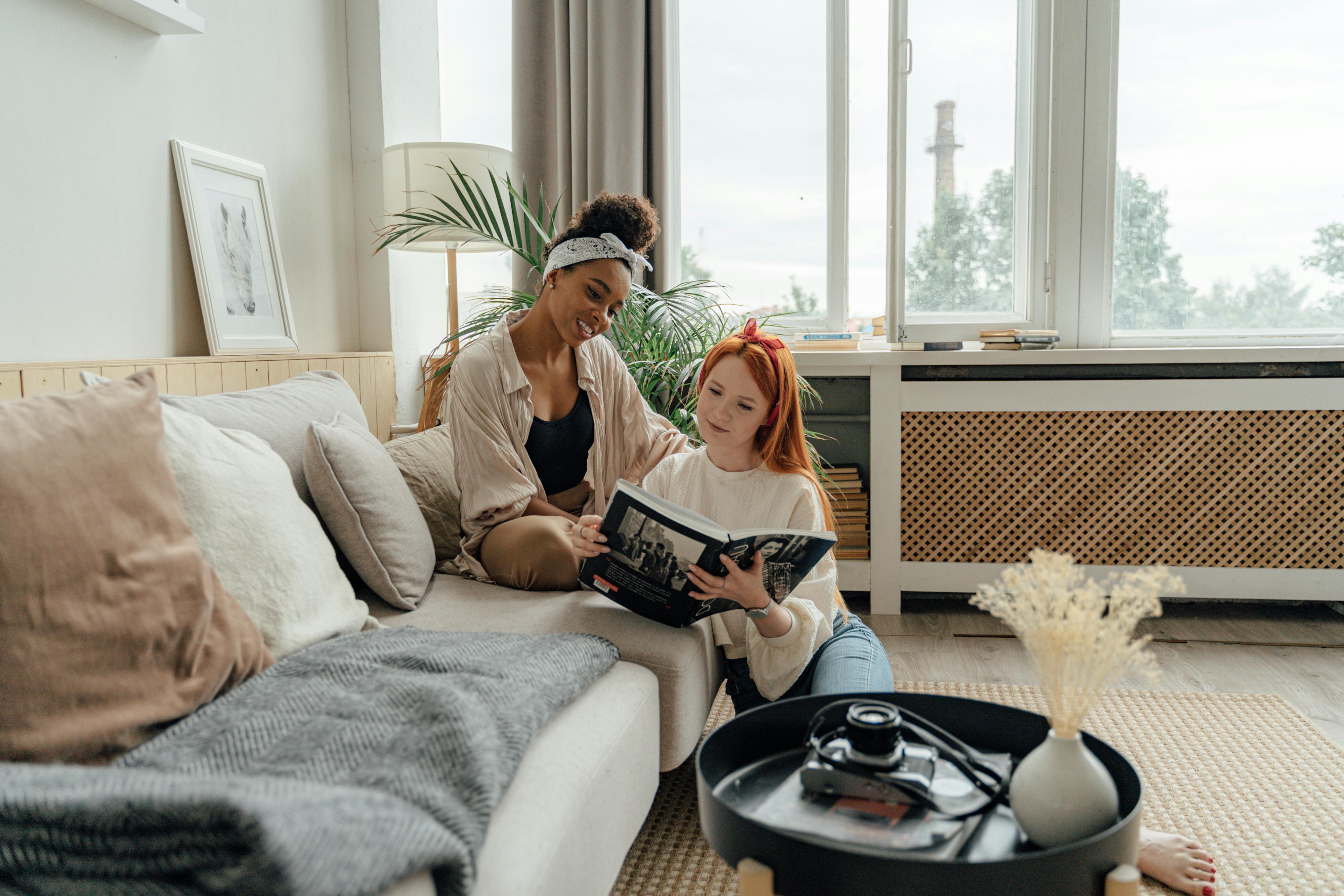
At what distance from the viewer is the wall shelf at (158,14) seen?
1824 millimetres

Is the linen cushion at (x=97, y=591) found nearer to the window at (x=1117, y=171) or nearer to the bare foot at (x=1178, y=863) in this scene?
the bare foot at (x=1178, y=863)

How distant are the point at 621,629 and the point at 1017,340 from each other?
1.98m

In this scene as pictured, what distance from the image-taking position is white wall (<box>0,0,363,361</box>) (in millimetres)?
1668

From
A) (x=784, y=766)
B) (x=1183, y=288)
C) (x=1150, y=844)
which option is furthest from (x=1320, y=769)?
(x=1183, y=288)

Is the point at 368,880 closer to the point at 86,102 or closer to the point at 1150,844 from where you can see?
the point at 1150,844

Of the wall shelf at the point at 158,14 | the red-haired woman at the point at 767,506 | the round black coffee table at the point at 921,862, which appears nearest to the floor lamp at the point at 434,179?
the wall shelf at the point at 158,14

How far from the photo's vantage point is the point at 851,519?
3012 mm

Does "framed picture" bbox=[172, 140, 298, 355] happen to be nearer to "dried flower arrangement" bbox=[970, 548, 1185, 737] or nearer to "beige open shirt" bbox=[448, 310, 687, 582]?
"beige open shirt" bbox=[448, 310, 687, 582]

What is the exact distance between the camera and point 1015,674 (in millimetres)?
2385

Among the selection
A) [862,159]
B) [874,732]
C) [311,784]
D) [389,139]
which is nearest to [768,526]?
[874,732]

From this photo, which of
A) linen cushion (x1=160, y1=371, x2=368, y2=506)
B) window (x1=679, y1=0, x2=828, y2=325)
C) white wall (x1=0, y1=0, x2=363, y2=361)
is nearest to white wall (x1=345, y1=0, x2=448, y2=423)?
white wall (x1=0, y1=0, x2=363, y2=361)

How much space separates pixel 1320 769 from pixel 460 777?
1.84 metres

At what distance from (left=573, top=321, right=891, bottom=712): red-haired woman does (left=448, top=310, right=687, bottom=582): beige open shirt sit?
0.79ft

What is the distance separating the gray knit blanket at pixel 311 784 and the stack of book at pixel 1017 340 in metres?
2.15
